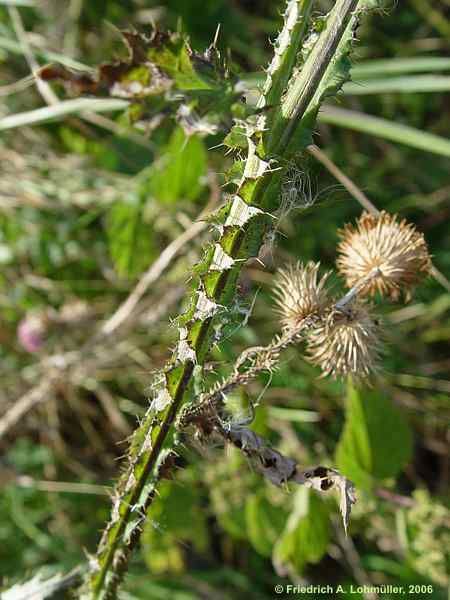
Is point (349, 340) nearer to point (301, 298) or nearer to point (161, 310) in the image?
point (301, 298)

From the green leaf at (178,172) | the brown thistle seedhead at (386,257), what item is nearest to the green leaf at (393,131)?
the green leaf at (178,172)

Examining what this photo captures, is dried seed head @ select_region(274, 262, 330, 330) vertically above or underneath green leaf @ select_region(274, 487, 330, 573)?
above

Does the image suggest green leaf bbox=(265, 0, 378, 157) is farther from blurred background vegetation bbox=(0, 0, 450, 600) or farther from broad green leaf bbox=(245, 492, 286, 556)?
broad green leaf bbox=(245, 492, 286, 556)

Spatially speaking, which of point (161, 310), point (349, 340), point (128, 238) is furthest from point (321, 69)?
point (128, 238)

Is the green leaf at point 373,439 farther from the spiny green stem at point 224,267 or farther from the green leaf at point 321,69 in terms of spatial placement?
the green leaf at point 321,69

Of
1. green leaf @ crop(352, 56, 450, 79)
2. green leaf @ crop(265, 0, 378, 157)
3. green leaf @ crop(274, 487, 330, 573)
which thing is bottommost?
green leaf @ crop(274, 487, 330, 573)

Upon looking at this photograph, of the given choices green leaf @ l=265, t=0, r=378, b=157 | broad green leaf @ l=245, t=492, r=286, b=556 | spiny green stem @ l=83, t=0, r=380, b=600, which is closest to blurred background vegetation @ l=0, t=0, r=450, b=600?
broad green leaf @ l=245, t=492, r=286, b=556

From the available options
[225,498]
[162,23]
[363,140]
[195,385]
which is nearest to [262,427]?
[225,498]

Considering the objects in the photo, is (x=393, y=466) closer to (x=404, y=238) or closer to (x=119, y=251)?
(x=404, y=238)
